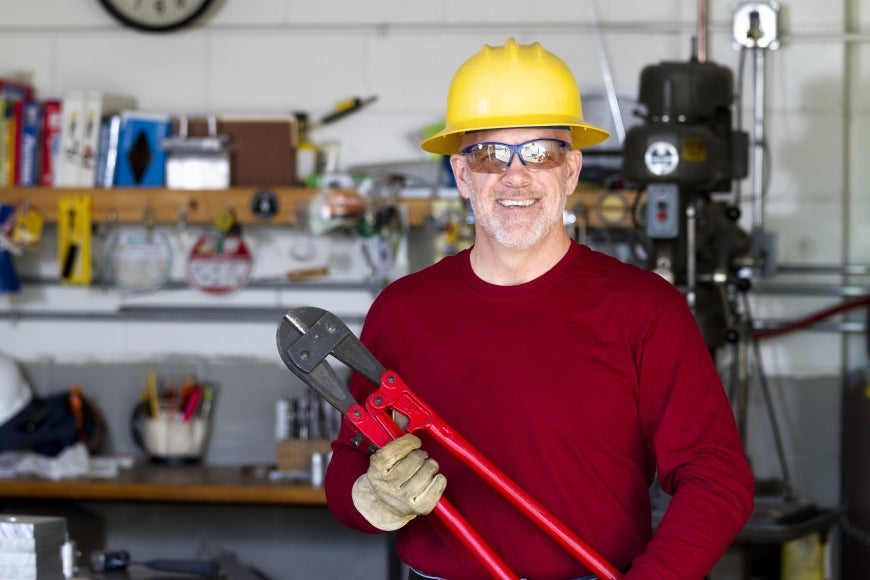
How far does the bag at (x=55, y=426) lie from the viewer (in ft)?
12.9

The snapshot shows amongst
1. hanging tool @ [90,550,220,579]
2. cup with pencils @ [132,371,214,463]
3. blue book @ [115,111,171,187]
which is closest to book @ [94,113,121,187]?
blue book @ [115,111,171,187]

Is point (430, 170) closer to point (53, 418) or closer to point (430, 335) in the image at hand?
point (53, 418)

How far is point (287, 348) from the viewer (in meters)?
1.84

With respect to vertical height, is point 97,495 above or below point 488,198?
below

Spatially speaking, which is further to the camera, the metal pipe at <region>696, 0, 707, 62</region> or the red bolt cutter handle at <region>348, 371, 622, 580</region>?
the metal pipe at <region>696, 0, 707, 62</region>

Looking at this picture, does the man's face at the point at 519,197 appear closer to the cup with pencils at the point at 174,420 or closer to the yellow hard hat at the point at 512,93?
the yellow hard hat at the point at 512,93

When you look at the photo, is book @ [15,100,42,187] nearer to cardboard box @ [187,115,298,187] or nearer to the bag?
cardboard box @ [187,115,298,187]

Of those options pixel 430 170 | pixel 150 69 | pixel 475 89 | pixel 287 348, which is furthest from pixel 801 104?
pixel 287 348

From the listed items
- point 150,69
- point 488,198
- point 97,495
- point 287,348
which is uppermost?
point 150,69

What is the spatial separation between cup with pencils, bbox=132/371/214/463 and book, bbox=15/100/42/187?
72 centimetres

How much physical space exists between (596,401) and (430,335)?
278 mm

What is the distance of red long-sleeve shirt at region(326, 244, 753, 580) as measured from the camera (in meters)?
1.77

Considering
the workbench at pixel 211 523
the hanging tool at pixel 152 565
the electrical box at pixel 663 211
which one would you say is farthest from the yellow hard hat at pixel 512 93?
the workbench at pixel 211 523

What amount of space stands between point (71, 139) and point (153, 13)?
47cm
